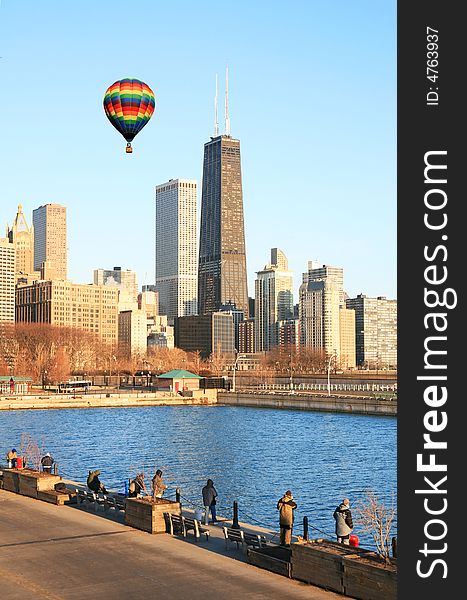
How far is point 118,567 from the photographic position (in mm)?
25578

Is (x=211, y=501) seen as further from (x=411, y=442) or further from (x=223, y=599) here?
(x=411, y=442)

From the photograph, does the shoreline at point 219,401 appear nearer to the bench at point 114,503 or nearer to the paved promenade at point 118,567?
the bench at point 114,503

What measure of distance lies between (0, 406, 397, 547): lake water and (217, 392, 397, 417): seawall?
2586mm

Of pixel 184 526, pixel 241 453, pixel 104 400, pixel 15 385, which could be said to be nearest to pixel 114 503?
pixel 184 526

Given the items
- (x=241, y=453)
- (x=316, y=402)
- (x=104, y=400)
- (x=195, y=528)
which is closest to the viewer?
(x=195, y=528)

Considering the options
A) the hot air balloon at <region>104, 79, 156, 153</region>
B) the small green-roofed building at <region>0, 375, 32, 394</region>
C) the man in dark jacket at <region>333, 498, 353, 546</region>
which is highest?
the hot air balloon at <region>104, 79, 156, 153</region>

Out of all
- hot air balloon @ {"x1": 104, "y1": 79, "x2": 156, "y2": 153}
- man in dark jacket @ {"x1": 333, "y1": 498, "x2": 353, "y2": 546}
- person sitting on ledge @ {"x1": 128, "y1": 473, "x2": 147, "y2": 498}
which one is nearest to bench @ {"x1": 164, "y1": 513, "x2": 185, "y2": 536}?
person sitting on ledge @ {"x1": 128, "y1": 473, "x2": 147, "y2": 498}

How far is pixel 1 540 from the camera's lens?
2902cm

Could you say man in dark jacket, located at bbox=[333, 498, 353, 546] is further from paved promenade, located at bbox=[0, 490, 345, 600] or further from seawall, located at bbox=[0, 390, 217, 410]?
seawall, located at bbox=[0, 390, 217, 410]

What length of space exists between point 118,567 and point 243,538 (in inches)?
158

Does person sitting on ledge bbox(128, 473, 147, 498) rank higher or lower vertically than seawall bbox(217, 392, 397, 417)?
higher

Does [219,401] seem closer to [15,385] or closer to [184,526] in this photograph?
[15,385]

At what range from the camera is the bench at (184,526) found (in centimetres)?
2905

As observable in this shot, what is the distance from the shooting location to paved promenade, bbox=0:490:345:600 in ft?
75.7
